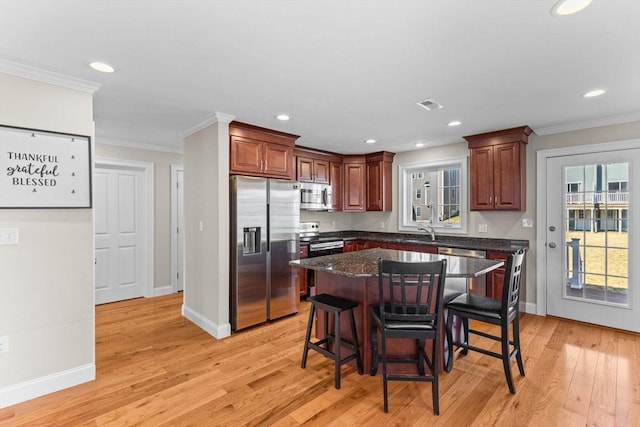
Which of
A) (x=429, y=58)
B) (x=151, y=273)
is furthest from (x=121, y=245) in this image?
(x=429, y=58)

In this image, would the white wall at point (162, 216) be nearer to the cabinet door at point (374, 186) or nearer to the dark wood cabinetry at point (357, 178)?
the dark wood cabinetry at point (357, 178)

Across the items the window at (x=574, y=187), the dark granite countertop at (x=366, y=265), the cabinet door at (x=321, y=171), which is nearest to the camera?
the dark granite countertop at (x=366, y=265)

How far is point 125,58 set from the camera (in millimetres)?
2176

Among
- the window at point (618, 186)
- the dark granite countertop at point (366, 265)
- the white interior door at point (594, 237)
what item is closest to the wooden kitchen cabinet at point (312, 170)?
the dark granite countertop at point (366, 265)

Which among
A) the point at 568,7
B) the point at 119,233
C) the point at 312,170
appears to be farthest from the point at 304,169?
the point at 568,7

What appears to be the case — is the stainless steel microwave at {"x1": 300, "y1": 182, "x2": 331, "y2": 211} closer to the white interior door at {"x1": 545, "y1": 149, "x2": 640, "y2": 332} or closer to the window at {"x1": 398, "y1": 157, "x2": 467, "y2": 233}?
the window at {"x1": 398, "y1": 157, "x2": 467, "y2": 233}

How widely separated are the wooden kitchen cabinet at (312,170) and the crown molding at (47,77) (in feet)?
9.79

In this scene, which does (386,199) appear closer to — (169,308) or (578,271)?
(578,271)

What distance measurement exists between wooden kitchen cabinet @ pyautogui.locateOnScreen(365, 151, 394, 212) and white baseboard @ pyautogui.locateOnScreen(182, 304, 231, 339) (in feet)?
10.8

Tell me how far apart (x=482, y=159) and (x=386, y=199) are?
174cm

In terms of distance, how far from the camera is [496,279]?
12.9 feet

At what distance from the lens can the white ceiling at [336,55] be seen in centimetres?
168

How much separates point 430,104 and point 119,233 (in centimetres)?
472

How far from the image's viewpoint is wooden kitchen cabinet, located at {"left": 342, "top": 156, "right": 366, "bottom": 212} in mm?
5785
